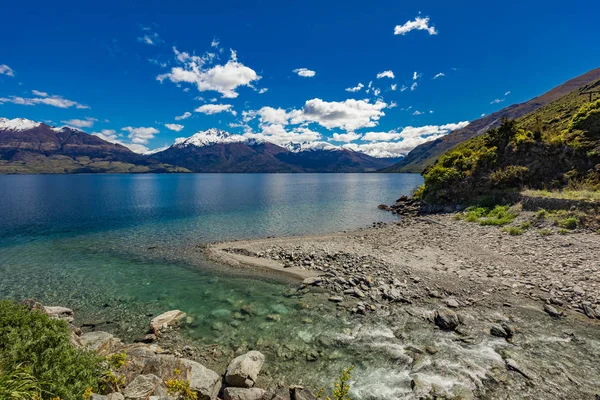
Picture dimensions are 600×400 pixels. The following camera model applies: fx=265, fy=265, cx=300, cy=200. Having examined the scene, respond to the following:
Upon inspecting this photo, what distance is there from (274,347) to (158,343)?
6.72 metres

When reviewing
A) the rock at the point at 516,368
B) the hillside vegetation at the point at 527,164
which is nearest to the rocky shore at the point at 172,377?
the rock at the point at 516,368

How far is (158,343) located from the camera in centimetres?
1512

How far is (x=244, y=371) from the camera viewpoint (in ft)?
38.6

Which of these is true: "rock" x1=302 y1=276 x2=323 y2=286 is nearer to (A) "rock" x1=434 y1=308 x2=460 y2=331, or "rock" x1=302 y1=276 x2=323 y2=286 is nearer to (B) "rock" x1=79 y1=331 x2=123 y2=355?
(A) "rock" x1=434 y1=308 x2=460 y2=331

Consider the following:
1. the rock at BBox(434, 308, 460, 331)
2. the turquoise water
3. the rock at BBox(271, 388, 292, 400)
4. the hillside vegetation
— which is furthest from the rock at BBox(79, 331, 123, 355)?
the hillside vegetation

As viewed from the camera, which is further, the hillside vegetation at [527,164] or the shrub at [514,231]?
the hillside vegetation at [527,164]

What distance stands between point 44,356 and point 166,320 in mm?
9323

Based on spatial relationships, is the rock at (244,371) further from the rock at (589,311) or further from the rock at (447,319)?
the rock at (589,311)

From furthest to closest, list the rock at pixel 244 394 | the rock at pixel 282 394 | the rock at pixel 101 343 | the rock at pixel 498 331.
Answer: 1. the rock at pixel 498 331
2. the rock at pixel 101 343
3. the rock at pixel 282 394
4. the rock at pixel 244 394

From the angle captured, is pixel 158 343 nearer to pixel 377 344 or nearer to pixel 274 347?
pixel 274 347

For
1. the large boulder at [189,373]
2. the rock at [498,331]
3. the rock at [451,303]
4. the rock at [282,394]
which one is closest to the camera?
the large boulder at [189,373]

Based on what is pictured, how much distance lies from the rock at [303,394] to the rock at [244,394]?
1.30 meters

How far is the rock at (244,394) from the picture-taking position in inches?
416

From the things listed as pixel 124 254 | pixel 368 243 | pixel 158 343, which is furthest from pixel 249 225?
pixel 158 343
